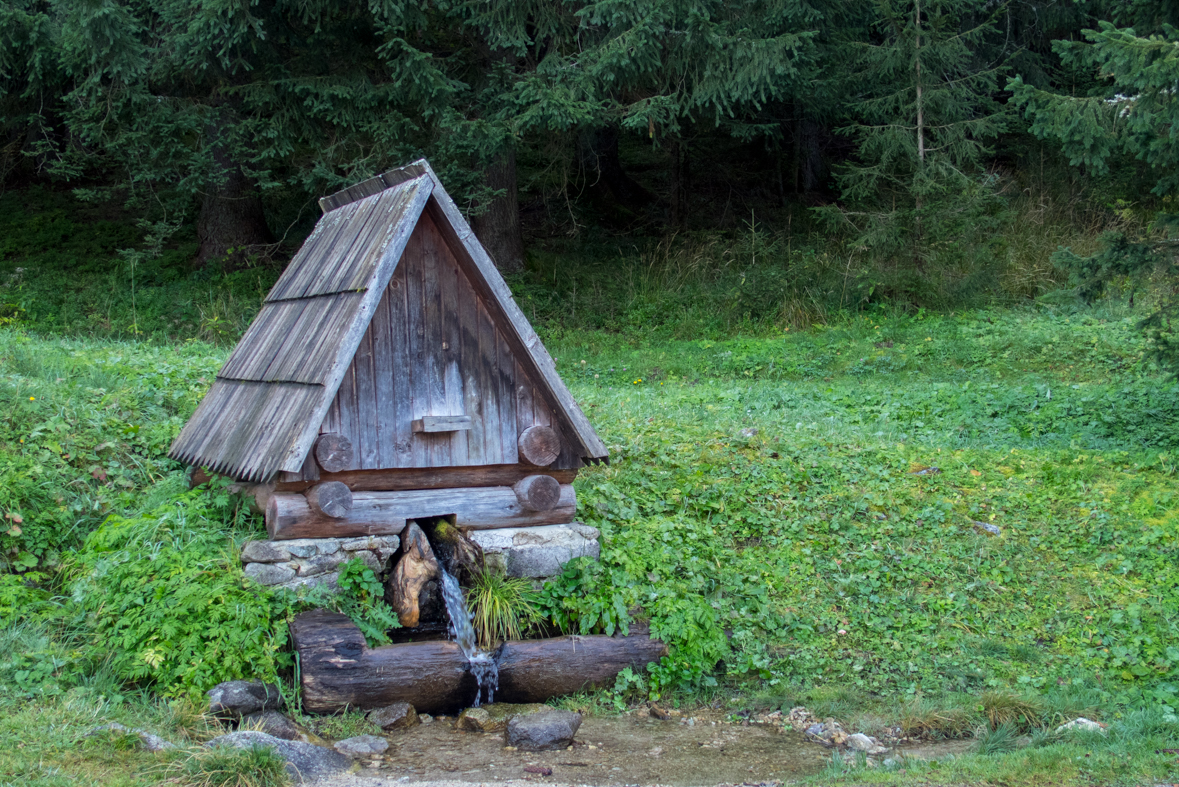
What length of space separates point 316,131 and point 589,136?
19.1 ft

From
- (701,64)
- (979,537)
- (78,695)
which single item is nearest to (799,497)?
(979,537)

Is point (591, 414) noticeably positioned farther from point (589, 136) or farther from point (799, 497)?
point (589, 136)

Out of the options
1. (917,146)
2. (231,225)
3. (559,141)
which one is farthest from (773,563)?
(231,225)

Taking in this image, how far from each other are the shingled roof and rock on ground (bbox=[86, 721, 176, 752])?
146 cm

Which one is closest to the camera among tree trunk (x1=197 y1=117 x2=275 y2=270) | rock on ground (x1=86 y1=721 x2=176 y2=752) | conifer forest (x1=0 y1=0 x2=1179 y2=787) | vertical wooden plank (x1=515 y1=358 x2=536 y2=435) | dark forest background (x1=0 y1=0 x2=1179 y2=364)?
rock on ground (x1=86 y1=721 x2=176 y2=752)

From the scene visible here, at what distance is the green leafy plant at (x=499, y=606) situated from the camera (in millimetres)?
5711

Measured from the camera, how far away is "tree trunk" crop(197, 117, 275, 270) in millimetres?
15062

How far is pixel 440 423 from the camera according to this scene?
19.2 ft

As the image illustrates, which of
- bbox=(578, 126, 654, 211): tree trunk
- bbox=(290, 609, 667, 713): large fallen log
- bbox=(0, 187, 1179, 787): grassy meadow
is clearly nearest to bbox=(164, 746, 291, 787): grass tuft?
bbox=(0, 187, 1179, 787): grassy meadow

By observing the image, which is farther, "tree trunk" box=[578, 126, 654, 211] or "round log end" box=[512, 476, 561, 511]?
"tree trunk" box=[578, 126, 654, 211]

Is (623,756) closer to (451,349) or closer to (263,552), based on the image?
(263,552)

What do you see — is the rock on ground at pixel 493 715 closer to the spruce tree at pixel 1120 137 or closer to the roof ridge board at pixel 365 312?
the roof ridge board at pixel 365 312

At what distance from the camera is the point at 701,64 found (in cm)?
1344

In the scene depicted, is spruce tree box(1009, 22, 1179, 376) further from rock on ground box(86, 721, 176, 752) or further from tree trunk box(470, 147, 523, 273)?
tree trunk box(470, 147, 523, 273)
